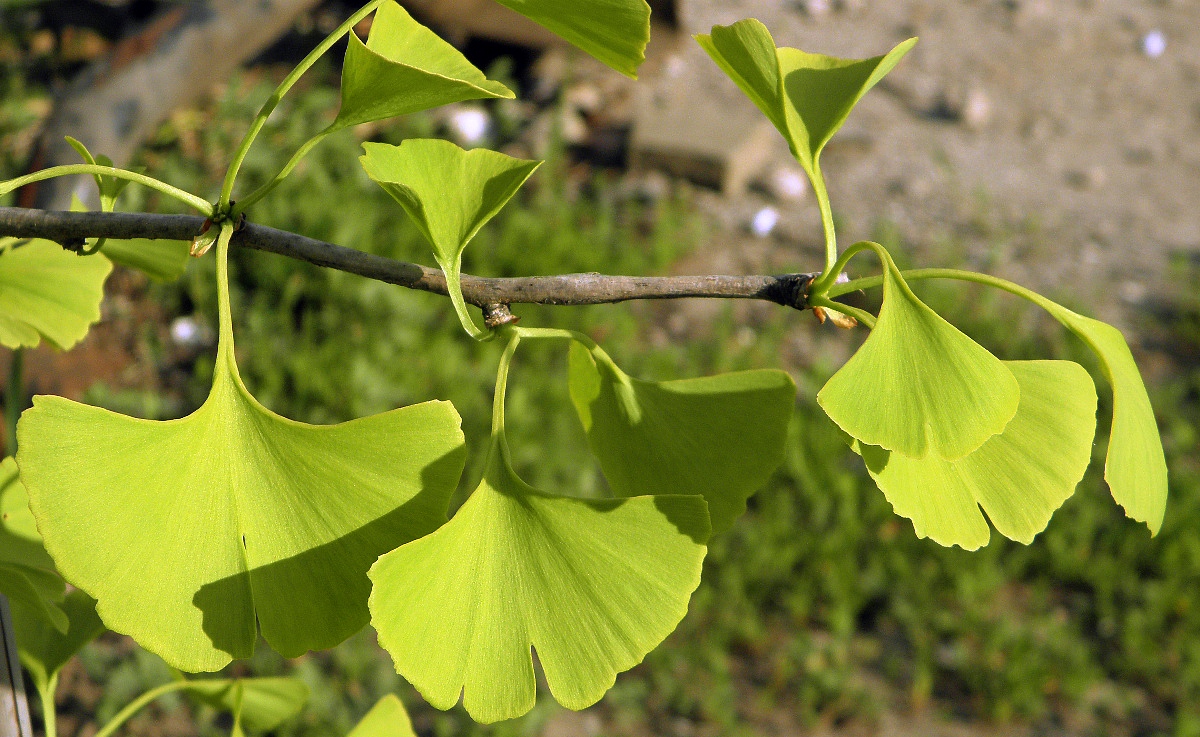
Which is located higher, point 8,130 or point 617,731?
point 8,130

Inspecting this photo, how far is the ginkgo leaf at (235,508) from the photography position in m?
0.36

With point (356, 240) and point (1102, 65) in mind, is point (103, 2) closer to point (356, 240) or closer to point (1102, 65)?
point (356, 240)

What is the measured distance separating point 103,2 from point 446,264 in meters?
2.94

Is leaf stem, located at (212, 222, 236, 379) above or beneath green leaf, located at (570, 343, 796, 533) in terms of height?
above

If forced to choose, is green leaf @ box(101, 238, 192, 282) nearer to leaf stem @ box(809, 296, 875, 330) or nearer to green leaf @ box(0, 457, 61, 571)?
green leaf @ box(0, 457, 61, 571)

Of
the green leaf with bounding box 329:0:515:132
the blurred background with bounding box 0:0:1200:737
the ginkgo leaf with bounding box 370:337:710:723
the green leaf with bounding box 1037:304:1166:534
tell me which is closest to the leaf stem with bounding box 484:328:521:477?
the ginkgo leaf with bounding box 370:337:710:723

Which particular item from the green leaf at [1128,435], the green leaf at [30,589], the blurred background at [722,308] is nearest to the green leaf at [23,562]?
the green leaf at [30,589]

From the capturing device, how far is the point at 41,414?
362 millimetres

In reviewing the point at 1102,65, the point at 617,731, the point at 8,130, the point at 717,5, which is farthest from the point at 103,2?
the point at 1102,65

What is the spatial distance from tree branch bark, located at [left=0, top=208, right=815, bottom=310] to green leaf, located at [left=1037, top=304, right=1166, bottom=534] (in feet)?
0.43

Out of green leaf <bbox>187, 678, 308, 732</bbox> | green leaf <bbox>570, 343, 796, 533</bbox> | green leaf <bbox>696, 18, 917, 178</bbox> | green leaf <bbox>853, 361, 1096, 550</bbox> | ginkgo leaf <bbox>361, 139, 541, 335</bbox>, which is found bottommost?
green leaf <bbox>187, 678, 308, 732</bbox>

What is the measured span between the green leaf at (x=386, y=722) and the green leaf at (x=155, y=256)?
0.31 m

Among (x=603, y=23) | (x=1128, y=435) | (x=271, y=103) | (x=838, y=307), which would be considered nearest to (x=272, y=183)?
(x=271, y=103)

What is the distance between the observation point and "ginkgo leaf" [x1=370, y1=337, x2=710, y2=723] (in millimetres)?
372
